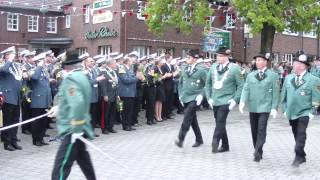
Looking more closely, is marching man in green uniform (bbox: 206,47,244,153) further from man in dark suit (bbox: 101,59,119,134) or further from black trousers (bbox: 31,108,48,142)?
man in dark suit (bbox: 101,59,119,134)

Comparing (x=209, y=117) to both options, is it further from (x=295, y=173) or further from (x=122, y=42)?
(x=122, y=42)

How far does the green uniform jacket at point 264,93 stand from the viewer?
10359 millimetres

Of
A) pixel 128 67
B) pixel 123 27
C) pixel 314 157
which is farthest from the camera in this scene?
pixel 123 27

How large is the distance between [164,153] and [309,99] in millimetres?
3038

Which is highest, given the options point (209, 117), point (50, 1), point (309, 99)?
point (50, 1)

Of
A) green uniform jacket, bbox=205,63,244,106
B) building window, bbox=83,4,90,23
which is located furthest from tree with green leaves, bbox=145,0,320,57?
green uniform jacket, bbox=205,63,244,106

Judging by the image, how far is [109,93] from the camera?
1489 cm

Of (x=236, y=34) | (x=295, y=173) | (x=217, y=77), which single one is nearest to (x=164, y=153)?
(x=217, y=77)

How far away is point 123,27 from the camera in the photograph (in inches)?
1377

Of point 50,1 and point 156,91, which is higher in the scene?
point 50,1

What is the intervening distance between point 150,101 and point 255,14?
988 cm

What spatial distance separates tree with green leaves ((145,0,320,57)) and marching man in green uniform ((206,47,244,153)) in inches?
562

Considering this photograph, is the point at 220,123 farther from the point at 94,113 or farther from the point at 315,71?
the point at 315,71

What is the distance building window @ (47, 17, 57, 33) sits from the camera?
4228 centimetres
